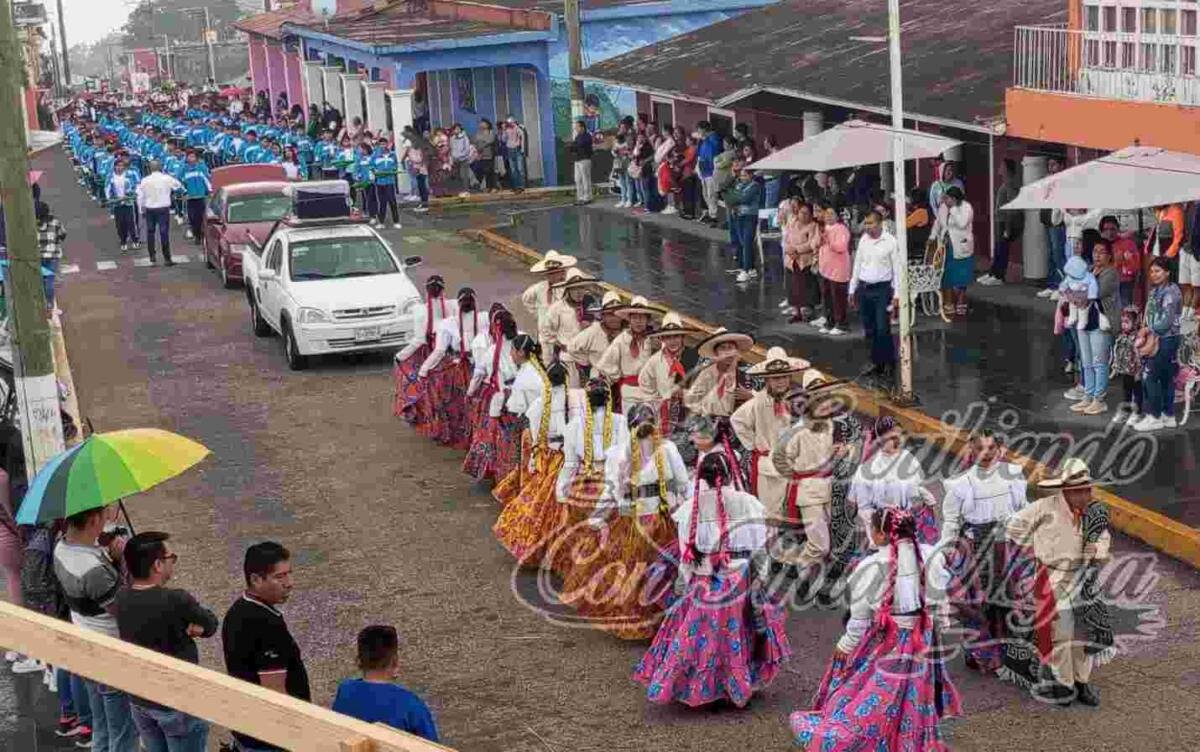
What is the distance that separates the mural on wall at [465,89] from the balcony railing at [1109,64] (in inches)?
874

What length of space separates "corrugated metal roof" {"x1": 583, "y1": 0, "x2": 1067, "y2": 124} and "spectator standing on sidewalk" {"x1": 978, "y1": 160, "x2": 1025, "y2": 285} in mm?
1029

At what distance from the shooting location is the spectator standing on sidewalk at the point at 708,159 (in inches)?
1147

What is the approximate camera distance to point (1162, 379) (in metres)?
15.3

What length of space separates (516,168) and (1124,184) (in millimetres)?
23428

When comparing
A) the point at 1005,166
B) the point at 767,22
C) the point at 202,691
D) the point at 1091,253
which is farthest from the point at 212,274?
the point at 202,691

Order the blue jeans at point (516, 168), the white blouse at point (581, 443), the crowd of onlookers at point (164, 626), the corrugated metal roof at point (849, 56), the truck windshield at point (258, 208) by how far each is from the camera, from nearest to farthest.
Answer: the crowd of onlookers at point (164, 626)
the white blouse at point (581, 443)
the corrugated metal roof at point (849, 56)
the truck windshield at point (258, 208)
the blue jeans at point (516, 168)

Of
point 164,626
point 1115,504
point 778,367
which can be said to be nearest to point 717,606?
point 778,367

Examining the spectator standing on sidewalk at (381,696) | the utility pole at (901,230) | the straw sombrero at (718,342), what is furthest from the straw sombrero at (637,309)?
the spectator standing on sidewalk at (381,696)

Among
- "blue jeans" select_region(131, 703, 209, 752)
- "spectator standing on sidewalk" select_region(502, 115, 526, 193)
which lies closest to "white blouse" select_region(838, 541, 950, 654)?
"blue jeans" select_region(131, 703, 209, 752)

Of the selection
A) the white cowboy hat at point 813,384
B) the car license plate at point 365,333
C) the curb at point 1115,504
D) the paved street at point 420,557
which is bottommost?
the paved street at point 420,557

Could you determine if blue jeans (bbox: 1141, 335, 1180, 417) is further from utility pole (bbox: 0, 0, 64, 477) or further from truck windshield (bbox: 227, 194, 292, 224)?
truck windshield (bbox: 227, 194, 292, 224)

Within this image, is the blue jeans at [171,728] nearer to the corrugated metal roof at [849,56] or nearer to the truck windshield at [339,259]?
the truck windshield at [339,259]

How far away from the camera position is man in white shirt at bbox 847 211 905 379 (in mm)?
18125

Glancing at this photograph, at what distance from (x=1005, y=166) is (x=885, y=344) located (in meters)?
4.57
